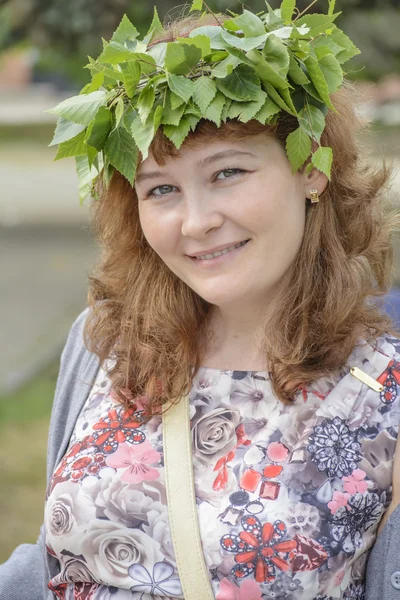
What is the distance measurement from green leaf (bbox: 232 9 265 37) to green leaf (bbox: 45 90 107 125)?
384 millimetres

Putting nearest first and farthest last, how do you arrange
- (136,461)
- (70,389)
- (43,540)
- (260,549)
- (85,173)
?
(260,549) < (136,461) < (85,173) < (43,540) < (70,389)

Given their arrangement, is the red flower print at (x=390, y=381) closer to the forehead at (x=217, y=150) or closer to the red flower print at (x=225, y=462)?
the red flower print at (x=225, y=462)

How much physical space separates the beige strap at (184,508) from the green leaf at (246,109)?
Answer: 769 mm

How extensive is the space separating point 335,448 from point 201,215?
2.12 ft

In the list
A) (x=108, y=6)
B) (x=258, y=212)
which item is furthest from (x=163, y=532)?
(x=108, y=6)

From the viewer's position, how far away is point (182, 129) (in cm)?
219

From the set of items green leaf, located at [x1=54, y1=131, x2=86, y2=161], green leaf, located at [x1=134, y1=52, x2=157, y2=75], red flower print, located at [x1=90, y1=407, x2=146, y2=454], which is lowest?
red flower print, located at [x1=90, y1=407, x2=146, y2=454]

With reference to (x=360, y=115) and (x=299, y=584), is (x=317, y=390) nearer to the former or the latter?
(x=299, y=584)

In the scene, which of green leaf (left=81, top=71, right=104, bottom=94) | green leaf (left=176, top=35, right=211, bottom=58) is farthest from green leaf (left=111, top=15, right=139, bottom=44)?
green leaf (left=176, top=35, right=211, bottom=58)

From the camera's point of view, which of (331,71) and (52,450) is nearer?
(331,71)

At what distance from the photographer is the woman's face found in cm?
221

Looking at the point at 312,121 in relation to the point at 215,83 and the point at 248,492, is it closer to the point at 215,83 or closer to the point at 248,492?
the point at 215,83

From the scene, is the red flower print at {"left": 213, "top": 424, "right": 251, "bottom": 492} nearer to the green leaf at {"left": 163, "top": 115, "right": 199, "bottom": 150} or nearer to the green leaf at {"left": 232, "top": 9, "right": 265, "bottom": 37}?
the green leaf at {"left": 163, "top": 115, "right": 199, "bottom": 150}

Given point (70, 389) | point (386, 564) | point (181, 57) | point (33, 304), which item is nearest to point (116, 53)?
point (181, 57)
